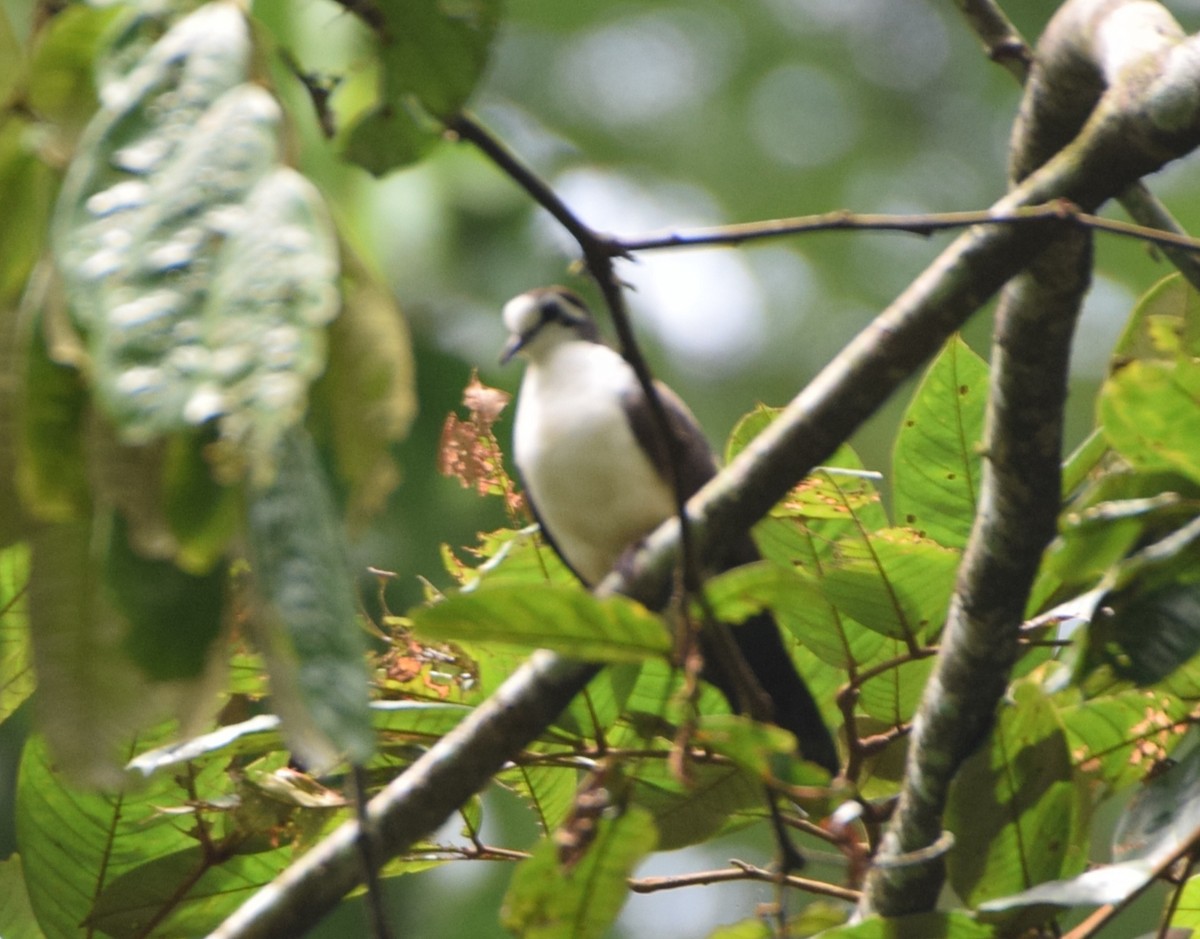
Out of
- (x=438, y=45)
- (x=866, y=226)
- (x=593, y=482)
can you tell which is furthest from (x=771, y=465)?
(x=593, y=482)

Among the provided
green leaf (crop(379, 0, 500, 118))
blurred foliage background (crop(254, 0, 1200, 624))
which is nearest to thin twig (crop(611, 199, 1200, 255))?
green leaf (crop(379, 0, 500, 118))

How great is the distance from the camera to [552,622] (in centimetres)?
93

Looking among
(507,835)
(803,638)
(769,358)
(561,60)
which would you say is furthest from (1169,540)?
(561,60)

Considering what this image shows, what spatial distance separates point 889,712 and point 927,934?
48 cm

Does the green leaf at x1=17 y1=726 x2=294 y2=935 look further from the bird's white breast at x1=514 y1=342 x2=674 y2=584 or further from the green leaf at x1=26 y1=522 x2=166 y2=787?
the bird's white breast at x1=514 y1=342 x2=674 y2=584

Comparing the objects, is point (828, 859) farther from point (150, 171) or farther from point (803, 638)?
point (150, 171)

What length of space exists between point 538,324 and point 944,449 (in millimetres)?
1762

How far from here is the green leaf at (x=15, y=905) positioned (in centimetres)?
187

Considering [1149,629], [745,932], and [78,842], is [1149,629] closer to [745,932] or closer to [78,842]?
[745,932]

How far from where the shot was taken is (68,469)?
0.58m

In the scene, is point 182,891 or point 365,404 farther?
point 182,891

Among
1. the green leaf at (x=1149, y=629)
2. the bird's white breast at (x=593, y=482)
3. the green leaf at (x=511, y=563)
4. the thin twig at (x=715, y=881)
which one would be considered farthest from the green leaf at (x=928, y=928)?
the bird's white breast at (x=593, y=482)

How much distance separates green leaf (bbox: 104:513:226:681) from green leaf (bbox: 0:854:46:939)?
1.46m

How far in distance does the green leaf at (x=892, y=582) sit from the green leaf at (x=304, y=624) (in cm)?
123
